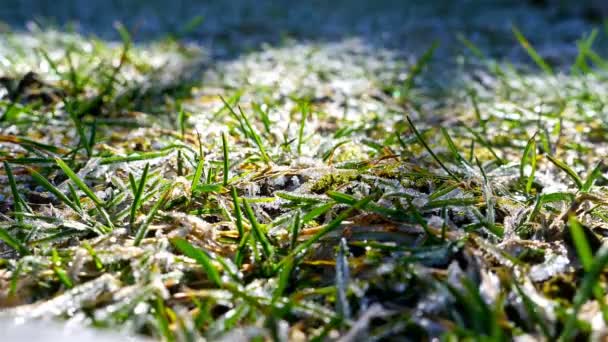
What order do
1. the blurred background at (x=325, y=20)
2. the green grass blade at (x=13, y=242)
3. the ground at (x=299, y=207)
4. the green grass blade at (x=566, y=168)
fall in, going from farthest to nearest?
the blurred background at (x=325, y=20) → the green grass blade at (x=566, y=168) → the green grass blade at (x=13, y=242) → the ground at (x=299, y=207)

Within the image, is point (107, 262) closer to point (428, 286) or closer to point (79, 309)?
point (79, 309)

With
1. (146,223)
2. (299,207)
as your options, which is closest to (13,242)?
(146,223)

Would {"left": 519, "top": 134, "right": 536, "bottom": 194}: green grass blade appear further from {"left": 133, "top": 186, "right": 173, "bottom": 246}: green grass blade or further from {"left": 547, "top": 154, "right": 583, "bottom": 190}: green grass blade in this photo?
{"left": 133, "top": 186, "right": 173, "bottom": 246}: green grass blade

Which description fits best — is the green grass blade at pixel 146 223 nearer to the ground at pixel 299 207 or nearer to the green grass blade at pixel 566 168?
the ground at pixel 299 207

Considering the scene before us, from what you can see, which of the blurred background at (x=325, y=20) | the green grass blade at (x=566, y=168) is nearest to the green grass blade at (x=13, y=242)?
the green grass blade at (x=566, y=168)

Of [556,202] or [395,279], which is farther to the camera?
[556,202]

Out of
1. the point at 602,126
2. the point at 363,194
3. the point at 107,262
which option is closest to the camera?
the point at 107,262

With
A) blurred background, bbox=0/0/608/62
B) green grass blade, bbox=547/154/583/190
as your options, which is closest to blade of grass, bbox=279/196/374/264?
green grass blade, bbox=547/154/583/190

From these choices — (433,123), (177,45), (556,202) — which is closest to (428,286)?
(556,202)

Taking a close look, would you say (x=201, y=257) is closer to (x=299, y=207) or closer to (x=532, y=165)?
(x=299, y=207)
